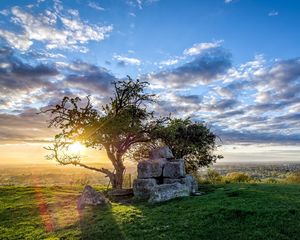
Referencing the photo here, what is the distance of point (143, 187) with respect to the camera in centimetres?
3403

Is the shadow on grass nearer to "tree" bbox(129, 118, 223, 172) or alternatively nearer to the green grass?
the green grass

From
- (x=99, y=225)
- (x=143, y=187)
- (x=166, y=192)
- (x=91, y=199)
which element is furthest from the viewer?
(x=143, y=187)

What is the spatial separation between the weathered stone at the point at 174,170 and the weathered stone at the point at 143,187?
7.11 feet

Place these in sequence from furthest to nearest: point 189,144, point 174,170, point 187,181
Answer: point 189,144 < point 174,170 < point 187,181

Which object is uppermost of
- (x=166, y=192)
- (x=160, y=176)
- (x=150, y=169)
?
(x=150, y=169)

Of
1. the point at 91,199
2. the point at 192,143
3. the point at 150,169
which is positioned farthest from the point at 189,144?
the point at 91,199

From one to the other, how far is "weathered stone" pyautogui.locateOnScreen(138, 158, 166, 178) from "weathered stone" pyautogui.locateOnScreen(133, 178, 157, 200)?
1559 mm

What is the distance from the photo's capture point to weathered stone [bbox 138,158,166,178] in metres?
36.2

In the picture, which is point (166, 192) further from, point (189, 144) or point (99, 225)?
point (189, 144)

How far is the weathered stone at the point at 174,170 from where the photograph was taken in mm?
35750

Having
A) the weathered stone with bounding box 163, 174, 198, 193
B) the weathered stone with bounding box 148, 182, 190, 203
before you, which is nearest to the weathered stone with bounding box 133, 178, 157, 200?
the weathered stone with bounding box 163, 174, 198, 193

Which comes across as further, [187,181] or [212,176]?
[212,176]

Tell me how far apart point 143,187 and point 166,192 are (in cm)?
489

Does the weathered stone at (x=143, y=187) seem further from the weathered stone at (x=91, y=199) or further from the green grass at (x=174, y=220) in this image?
the green grass at (x=174, y=220)
